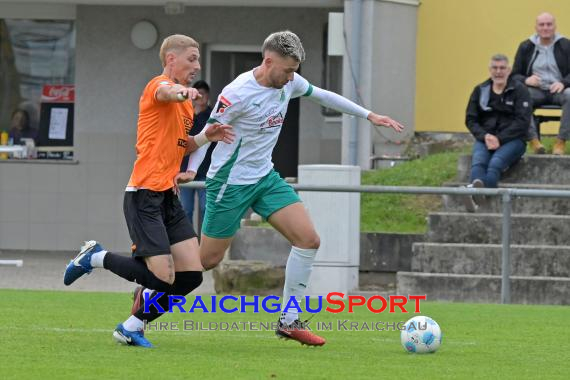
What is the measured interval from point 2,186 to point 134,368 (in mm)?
13399

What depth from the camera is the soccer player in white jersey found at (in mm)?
8961

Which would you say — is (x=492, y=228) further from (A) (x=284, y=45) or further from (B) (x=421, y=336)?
(A) (x=284, y=45)

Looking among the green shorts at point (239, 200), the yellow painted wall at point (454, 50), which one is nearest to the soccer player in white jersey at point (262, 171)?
the green shorts at point (239, 200)

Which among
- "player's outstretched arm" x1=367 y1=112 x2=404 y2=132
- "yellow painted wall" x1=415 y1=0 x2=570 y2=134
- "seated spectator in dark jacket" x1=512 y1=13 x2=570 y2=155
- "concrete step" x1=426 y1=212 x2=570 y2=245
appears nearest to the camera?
"player's outstretched arm" x1=367 y1=112 x2=404 y2=132

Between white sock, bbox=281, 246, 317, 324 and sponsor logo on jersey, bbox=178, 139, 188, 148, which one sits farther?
white sock, bbox=281, 246, 317, 324

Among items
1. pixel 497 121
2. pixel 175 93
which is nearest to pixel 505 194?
pixel 497 121

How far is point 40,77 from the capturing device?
20609 millimetres

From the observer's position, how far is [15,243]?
2041 cm

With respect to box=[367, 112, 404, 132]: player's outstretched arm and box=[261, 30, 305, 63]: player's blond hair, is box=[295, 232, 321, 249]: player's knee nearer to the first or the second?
box=[367, 112, 404, 132]: player's outstretched arm

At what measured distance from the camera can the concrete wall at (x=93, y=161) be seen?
20.3m

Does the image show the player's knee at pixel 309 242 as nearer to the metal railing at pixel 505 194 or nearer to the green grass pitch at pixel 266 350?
the green grass pitch at pixel 266 350

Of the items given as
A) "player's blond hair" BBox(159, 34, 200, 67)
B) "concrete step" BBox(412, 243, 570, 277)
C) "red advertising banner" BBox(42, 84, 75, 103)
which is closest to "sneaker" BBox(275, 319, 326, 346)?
"player's blond hair" BBox(159, 34, 200, 67)

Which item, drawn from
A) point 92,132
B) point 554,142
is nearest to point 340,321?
point 554,142

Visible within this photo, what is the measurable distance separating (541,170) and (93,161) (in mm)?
7488
